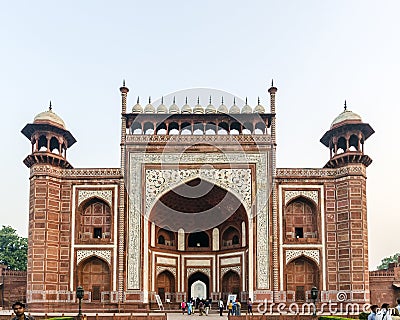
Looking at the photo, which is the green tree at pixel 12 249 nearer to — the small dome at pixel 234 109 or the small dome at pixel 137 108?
the small dome at pixel 137 108

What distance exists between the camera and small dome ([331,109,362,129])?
24438 millimetres

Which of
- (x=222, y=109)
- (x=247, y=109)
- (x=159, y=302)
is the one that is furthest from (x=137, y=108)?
(x=159, y=302)

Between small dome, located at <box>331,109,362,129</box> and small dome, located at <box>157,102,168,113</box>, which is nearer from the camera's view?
small dome, located at <box>331,109,362,129</box>

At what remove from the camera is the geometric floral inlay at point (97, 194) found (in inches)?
955

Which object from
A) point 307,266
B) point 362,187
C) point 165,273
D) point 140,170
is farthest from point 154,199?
point 362,187

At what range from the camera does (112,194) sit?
24.4 meters

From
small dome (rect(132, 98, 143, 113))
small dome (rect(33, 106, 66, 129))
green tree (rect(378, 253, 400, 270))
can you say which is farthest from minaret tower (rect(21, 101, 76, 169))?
green tree (rect(378, 253, 400, 270))

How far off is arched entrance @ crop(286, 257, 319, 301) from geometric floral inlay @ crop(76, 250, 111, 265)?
6.75 m

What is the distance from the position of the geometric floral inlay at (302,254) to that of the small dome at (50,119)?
995cm

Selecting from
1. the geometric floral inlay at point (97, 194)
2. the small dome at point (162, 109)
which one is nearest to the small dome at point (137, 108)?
the small dome at point (162, 109)

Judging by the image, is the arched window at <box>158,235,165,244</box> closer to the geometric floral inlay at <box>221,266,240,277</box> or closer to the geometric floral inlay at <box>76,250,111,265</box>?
the geometric floral inlay at <box>221,266,240,277</box>

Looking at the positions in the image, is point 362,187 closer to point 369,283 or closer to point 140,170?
point 369,283

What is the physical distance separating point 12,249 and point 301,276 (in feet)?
62.6

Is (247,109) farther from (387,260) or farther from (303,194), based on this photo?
(387,260)
